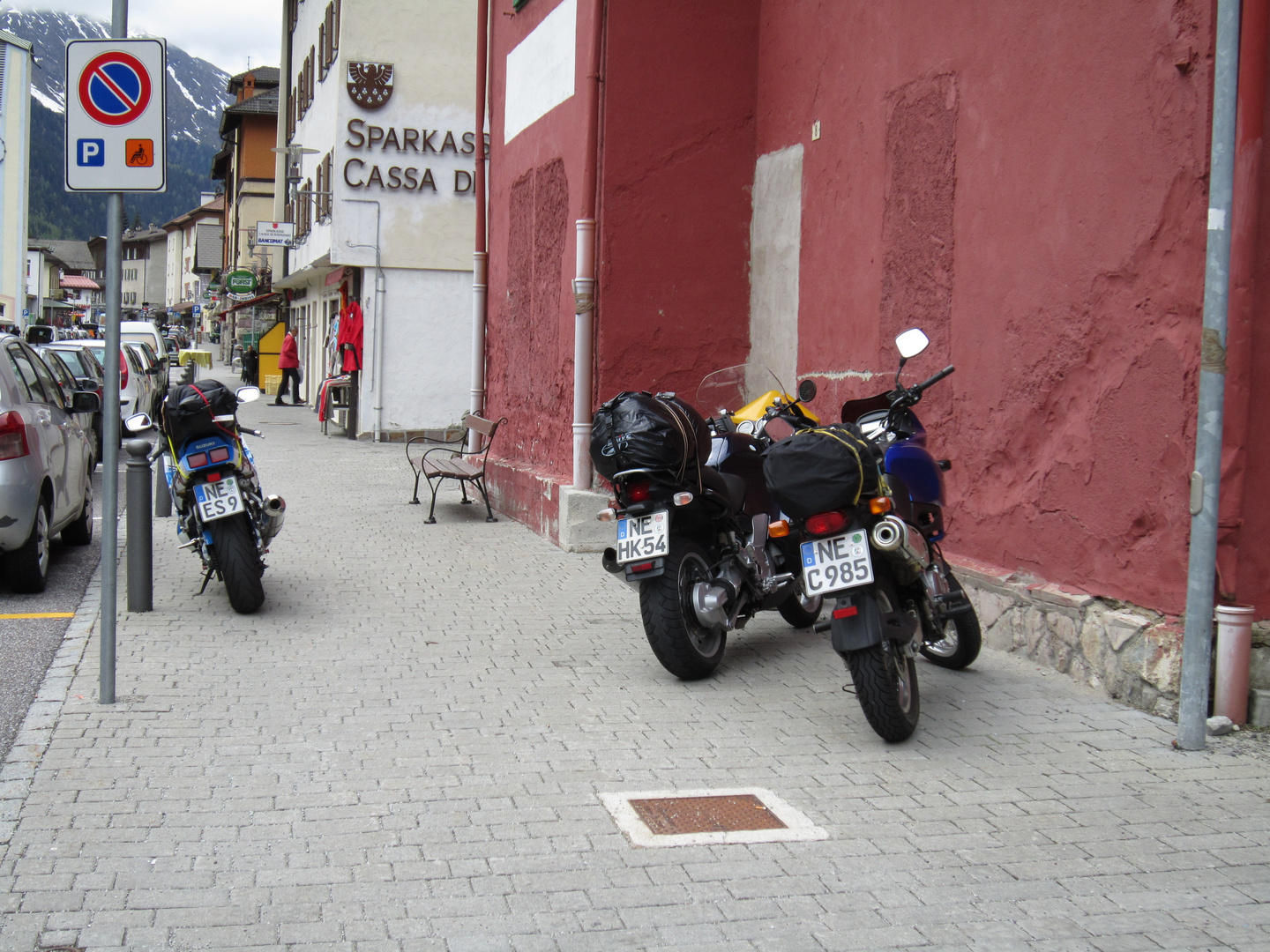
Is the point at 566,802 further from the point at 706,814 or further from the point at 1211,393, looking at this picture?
the point at 1211,393

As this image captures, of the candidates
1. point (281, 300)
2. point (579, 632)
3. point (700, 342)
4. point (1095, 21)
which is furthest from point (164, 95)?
point (281, 300)

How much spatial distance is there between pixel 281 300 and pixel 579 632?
34281mm

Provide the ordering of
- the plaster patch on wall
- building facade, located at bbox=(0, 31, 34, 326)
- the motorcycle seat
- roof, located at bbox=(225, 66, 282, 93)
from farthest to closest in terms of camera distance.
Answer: roof, located at bbox=(225, 66, 282, 93) < building facade, located at bbox=(0, 31, 34, 326) < the plaster patch on wall < the motorcycle seat

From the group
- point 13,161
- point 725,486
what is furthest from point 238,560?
point 13,161

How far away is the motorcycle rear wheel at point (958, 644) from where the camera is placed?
6215 mm

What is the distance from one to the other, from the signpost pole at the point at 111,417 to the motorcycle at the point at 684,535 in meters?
2.18

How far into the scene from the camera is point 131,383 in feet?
63.3

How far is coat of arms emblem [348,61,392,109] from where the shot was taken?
21.2 m

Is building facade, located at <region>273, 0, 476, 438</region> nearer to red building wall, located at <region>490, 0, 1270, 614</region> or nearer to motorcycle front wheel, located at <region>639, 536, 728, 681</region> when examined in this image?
red building wall, located at <region>490, 0, 1270, 614</region>

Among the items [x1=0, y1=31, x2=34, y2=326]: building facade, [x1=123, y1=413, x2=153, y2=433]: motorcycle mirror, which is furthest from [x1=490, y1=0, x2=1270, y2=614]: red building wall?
[x1=0, y1=31, x2=34, y2=326]: building facade

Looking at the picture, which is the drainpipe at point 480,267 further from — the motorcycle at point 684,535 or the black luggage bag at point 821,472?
the black luggage bag at point 821,472

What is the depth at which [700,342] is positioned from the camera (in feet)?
33.9

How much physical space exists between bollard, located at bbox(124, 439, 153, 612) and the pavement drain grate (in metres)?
3.93

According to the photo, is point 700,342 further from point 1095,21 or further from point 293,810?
point 293,810
